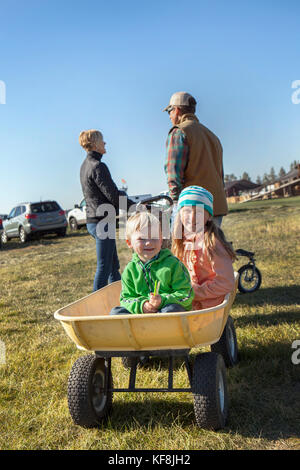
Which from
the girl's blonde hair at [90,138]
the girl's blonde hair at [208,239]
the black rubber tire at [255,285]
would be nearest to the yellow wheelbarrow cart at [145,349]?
the girl's blonde hair at [208,239]

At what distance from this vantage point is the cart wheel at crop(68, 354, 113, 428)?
107 inches

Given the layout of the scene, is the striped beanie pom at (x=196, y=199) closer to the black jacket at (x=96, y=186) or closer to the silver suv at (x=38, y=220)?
the black jacket at (x=96, y=186)

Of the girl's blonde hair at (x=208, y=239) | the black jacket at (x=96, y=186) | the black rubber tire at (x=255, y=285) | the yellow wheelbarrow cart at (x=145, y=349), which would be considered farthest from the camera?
the black rubber tire at (x=255, y=285)

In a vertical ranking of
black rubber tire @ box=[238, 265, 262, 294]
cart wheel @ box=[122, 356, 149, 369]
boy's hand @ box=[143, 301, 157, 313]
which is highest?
boy's hand @ box=[143, 301, 157, 313]

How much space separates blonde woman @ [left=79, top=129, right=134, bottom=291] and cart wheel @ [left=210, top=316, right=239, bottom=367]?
1822mm

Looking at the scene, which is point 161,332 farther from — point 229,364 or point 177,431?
point 229,364

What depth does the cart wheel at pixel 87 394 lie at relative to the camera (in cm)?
271

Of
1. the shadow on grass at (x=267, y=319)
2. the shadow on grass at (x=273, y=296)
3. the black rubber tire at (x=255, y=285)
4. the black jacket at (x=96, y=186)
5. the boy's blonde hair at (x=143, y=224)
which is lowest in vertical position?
the shadow on grass at (x=267, y=319)

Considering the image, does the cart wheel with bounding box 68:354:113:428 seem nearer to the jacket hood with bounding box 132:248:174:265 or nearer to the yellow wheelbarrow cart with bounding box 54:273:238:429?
the yellow wheelbarrow cart with bounding box 54:273:238:429

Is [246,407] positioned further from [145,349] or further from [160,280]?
[160,280]

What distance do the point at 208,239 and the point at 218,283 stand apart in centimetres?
35

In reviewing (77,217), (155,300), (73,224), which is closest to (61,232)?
(77,217)

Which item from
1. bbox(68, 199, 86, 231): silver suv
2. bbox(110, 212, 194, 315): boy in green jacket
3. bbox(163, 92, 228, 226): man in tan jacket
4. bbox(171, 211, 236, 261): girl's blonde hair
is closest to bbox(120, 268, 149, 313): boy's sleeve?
bbox(110, 212, 194, 315): boy in green jacket

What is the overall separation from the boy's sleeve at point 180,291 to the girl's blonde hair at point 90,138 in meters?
2.53
